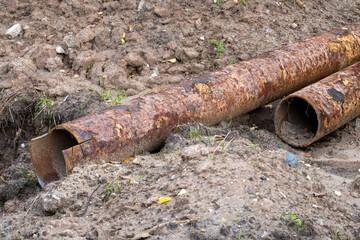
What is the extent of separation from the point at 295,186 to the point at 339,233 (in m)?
0.48

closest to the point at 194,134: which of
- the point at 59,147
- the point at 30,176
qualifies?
the point at 59,147

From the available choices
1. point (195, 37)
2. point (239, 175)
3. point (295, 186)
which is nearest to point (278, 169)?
point (295, 186)

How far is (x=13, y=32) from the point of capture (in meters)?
5.54

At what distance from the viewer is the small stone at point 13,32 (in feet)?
18.2

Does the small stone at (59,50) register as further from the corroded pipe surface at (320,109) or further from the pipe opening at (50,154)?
the corroded pipe surface at (320,109)

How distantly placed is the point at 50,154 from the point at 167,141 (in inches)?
39.8

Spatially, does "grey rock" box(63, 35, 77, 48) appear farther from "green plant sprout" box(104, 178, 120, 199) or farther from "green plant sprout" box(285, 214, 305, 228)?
"green plant sprout" box(285, 214, 305, 228)

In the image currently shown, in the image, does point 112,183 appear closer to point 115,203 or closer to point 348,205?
point 115,203

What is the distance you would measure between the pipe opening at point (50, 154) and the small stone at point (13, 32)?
2.42 m

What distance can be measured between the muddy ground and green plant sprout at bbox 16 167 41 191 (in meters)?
0.01

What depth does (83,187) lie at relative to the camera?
10.3 feet

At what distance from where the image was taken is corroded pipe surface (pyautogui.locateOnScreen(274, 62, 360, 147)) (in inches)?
159

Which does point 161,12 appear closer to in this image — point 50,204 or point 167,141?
point 167,141

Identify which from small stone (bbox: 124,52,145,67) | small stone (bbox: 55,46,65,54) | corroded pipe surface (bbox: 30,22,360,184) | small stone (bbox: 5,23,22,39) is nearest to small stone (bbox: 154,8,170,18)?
small stone (bbox: 124,52,145,67)
